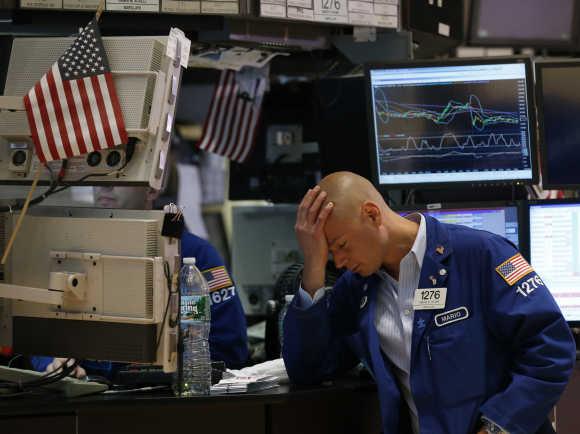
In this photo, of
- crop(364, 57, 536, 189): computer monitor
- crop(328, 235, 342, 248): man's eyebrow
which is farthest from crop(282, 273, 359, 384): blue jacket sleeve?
crop(364, 57, 536, 189): computer monitor

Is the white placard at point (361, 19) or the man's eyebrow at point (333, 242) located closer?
the man's eyebrow at point (333, 242)

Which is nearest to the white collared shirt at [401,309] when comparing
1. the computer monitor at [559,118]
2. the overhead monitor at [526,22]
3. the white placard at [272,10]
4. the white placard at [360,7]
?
the computer monitor at [559,118]

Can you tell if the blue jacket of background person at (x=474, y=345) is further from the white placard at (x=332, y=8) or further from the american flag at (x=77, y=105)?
the white placard at (x=332, y=8)

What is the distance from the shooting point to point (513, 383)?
3.25m

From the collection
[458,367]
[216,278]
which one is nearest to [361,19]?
[216,278]

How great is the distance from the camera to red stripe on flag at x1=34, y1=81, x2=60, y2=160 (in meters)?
3.39

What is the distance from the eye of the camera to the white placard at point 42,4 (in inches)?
169

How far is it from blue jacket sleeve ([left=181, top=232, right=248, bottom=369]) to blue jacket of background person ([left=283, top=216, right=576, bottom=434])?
84 centimetres

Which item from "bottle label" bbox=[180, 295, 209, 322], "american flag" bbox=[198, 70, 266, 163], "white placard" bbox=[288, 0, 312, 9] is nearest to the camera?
"bottle label" bbox=[180, 295, 209, 322]

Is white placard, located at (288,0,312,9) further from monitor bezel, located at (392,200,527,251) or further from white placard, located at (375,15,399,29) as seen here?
monitor bezel, located at (392,200,527,251)

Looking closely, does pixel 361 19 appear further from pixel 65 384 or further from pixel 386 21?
pixel 65 384

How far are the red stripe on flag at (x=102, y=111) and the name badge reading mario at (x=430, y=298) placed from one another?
3.78 feet

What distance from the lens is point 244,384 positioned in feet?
11.5

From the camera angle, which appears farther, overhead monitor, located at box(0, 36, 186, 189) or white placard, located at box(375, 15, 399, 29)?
white placard, located at box(375, 15, 399, 29)
